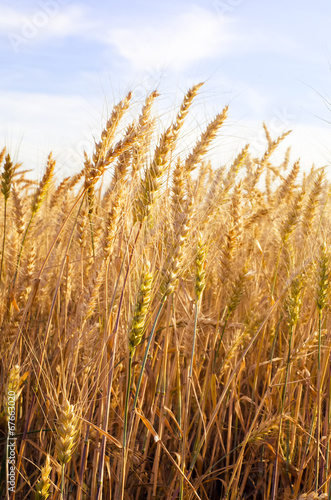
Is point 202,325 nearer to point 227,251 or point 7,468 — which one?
point 227,251

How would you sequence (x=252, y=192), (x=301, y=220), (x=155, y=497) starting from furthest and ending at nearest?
1. (x=252, y=192)
2. (x=301, y=220)
3. (x=155, y=497)

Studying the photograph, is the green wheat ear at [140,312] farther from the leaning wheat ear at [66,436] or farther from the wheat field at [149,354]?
the leaning wheat ear at [66,436]

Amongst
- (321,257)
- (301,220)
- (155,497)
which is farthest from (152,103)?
(155,497)

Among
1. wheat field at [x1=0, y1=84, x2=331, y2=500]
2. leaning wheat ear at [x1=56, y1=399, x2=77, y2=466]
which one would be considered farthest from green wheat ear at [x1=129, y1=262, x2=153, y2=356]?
leaning wheat ear at [x1=56, y1=399, x2=77, y2=466]

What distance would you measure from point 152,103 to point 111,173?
378 mm

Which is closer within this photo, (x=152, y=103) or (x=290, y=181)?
(x=152, y=103)

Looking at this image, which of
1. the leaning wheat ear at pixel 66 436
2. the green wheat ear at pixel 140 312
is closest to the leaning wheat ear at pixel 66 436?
the leaning wheat ear at pixel 66 436

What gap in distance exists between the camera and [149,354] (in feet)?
6.06

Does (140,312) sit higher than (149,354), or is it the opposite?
(140,312)

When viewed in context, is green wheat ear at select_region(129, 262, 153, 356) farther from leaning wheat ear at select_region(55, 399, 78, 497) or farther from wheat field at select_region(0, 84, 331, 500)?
leaning wheat ear at select_region(55, 399, 78, 497)

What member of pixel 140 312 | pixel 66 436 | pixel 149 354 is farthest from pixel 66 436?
pixel 149 354

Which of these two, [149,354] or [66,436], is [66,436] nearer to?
[66,436]

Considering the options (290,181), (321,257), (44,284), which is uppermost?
(290,181)

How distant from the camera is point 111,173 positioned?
1822 mm
